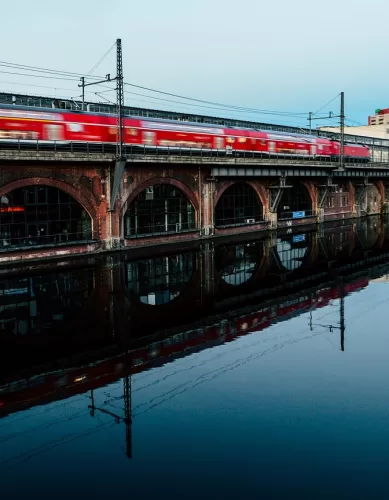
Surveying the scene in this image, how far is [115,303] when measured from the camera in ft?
63.2

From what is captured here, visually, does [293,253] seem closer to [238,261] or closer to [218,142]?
[238,261]

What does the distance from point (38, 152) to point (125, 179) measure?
732 cm

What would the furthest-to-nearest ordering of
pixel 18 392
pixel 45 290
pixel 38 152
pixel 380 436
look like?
pixel 38 152
pixel 45 290
pixel 18 392
pixel 380 436

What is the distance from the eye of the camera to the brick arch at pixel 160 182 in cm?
3343

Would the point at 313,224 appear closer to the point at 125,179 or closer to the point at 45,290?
the point at 125,179

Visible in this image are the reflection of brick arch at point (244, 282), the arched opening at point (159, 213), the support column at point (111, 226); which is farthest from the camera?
the arched opening at point (159, 213)

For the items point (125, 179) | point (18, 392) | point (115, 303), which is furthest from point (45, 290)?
point (125, 179)

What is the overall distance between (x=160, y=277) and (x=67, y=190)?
9.27 metres

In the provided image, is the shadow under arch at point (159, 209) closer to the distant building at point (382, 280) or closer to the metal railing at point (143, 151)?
the metal railing at point (143, 151)

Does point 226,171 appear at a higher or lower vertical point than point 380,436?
higher

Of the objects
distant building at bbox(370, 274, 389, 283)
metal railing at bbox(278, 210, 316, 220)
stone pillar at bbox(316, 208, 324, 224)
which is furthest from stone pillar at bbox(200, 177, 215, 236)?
stone pillar at bbox(316, 208, 324, 224)

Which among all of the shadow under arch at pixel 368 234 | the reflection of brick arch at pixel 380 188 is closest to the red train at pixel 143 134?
the shadow under arch at pixel 368 234

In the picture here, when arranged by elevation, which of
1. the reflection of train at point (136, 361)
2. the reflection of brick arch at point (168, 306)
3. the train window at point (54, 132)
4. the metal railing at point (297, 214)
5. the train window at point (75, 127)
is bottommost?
the reflection of train at point (136, 361)

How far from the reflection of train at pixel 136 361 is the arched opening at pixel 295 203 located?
105 ft
